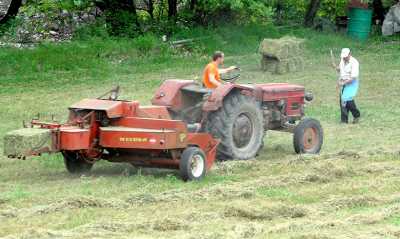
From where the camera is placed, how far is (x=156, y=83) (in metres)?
21.3

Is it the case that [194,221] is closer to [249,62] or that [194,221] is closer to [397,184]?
[397,184]

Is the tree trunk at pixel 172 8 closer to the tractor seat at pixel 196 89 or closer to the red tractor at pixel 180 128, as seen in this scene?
the red tractor at pixel 180 128

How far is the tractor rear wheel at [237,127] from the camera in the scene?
12.9m

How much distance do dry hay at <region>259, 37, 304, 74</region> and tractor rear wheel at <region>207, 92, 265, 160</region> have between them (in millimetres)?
9385

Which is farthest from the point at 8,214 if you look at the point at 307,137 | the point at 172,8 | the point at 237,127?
the point at 172,8

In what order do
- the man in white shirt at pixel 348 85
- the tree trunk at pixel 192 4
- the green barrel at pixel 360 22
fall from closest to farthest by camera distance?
1. the man in white shirt at pixel 348 85
2. the tree trunk at pixel 192 4
3. the green barrel at pixel 360 22

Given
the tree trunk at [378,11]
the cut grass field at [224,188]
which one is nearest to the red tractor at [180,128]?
the cut grass field at [224,188]

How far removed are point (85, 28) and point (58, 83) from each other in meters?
4.28

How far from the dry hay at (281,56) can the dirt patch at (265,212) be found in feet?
43.5

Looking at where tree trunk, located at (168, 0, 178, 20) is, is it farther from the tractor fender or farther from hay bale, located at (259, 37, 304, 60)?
the tractor fender

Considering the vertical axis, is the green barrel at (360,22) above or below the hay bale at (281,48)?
above

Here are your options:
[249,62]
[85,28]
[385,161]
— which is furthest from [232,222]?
[85,28]

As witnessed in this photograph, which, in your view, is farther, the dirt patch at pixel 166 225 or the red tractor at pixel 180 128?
the red tractor at pixel 180 128

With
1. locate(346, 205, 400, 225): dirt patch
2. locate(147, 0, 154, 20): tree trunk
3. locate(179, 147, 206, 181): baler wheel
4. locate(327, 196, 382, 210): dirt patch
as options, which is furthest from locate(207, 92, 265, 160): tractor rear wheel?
locate(147, 0, 154, 20): tree trunk
